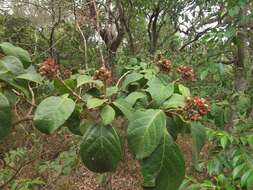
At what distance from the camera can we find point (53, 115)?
2.16 feet

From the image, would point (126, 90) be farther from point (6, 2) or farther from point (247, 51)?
point (6, 2)

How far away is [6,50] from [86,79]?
0.56ft

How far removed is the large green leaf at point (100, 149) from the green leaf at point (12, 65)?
0.55ft

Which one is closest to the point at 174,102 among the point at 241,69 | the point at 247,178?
the point at 247,178

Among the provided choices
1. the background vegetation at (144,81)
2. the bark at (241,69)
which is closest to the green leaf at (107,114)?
the background vegetation at (144,81)

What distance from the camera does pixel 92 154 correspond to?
0.68m

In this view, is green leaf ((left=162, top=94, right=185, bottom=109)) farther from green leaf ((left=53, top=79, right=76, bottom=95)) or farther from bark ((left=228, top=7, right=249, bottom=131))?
bark ((left=228, top=7, right=249, bottom=131))

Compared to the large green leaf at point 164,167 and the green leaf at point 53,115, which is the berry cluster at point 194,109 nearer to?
the large green leaf at point 164,167

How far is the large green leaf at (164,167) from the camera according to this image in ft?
2.21

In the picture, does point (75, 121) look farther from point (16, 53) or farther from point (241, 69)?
point (241, 69)

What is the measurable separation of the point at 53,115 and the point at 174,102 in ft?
0.70

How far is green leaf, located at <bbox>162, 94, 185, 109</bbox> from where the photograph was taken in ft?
2.35

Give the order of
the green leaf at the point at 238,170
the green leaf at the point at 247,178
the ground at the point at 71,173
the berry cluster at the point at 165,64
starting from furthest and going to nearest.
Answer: the ground at the point at 71,173 → the green leaf at the point at 238,170 → the green leaf at the point at 247,178 → the berry cluster at the point at 165,64

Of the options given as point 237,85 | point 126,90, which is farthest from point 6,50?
point 237,85
